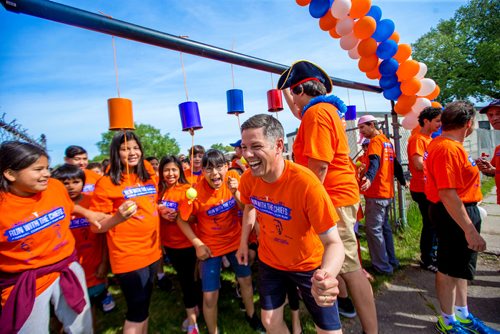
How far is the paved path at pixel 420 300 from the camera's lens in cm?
259

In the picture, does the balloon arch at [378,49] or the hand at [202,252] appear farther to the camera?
the balloon arch at [378,49]

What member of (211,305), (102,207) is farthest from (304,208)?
(102,207)

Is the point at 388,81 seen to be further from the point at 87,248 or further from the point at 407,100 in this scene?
the point at 87,248

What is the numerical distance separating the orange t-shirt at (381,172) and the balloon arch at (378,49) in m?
0.83

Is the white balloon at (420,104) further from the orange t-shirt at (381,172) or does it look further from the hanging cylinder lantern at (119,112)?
the hanging cylinder lantern at (119,112)

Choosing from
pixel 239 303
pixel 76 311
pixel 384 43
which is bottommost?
pixel 239 303

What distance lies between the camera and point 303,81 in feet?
7.81

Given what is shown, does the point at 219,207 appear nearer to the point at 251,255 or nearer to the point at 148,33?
the point at 251,255

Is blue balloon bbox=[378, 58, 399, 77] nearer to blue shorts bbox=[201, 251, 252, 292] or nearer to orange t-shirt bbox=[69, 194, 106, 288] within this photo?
blue shorts bbox=[201, 251, 252, 292]

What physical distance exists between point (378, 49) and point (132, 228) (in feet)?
12.8

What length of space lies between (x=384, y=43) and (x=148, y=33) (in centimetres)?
318

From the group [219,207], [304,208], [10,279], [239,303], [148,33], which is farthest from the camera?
[239,303]

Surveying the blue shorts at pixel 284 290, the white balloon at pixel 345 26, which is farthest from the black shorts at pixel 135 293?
the white balloon at pixel 345 26

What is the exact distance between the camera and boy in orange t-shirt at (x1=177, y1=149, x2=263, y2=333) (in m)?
2.51
